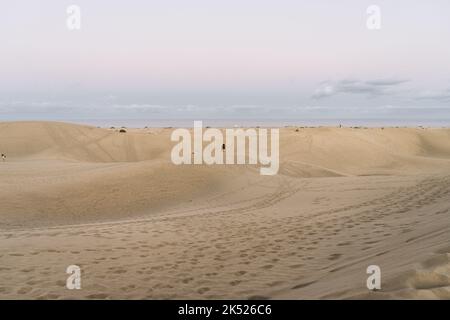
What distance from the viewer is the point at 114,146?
38062mm

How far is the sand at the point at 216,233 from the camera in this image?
18.6 ft

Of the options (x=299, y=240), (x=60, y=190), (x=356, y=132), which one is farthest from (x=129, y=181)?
(x=356, y=132)

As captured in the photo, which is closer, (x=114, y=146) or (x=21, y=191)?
(x=21, y=191)

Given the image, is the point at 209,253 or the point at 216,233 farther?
the point at 216,233

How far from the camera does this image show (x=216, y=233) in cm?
984

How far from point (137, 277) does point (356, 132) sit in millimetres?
44841

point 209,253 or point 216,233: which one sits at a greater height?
point 216,233

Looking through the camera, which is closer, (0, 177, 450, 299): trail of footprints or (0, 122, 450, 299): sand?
(0, 122, 450, 299): sand

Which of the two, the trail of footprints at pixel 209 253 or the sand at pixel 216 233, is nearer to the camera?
the sand at pixel 216 233

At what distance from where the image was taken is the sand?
18.6 feet

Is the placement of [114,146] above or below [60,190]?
above
